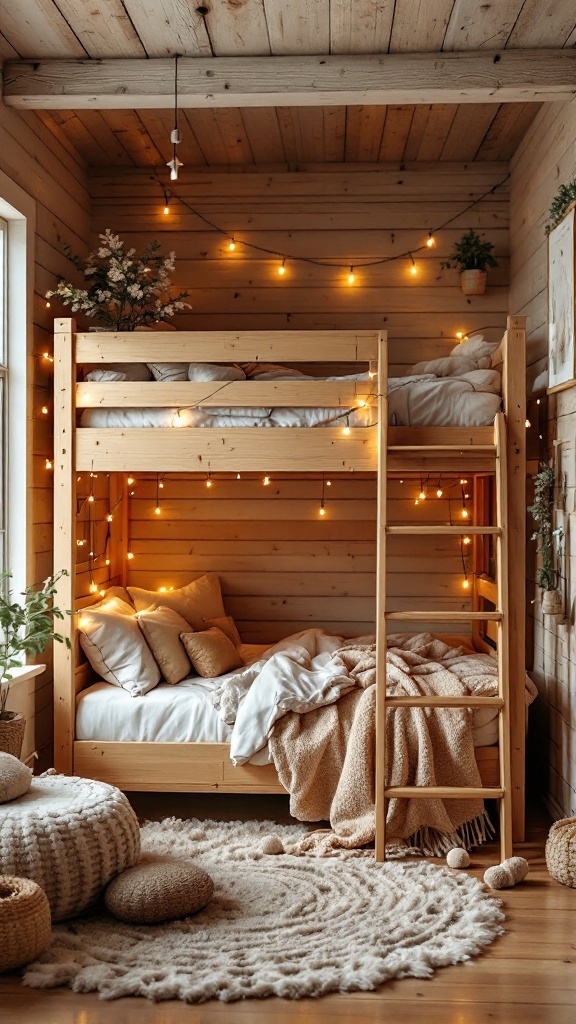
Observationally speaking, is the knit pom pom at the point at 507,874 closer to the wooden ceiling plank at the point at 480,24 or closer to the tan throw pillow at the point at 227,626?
the tan throw pillow at the point at 227,626

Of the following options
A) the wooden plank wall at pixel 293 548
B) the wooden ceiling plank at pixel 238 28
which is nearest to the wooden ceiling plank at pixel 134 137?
the wooden ceiling plank at pixel 238 28

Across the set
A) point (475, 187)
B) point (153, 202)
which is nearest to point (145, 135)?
point (153, 202)

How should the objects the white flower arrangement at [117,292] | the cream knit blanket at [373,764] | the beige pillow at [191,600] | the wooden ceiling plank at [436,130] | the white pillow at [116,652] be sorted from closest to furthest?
the cream knit blanket at [373,764]
the white pillow at [116,652]
the white flower arrangement at [117,292]
the wooden ceiling plank at [436,130]
the beige pillow at [191,600]

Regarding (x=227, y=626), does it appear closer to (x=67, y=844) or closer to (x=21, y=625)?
(x=21, y=625)

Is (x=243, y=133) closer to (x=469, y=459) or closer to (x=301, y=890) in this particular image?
(x=469, y=459)

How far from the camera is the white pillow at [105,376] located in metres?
3.65

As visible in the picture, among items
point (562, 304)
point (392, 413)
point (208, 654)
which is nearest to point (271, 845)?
point (208, 654)

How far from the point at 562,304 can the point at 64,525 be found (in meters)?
2.22

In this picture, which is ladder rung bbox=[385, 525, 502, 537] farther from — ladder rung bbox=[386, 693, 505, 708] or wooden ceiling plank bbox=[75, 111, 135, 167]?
wooden ceiling plank bbox=[75, 111, 135, 167]

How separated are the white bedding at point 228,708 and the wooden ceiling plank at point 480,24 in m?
2.49

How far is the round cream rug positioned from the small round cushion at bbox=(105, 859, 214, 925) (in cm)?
4

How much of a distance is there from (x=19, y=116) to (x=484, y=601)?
318 cm

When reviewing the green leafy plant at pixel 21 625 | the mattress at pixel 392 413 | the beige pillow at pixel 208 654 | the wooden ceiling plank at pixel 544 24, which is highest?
the wooden ceiling plank at pixel 544 24

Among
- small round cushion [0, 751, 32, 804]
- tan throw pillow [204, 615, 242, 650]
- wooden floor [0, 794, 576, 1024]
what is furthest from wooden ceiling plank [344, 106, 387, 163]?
wooden floor [0, 794, 576, 1024]
